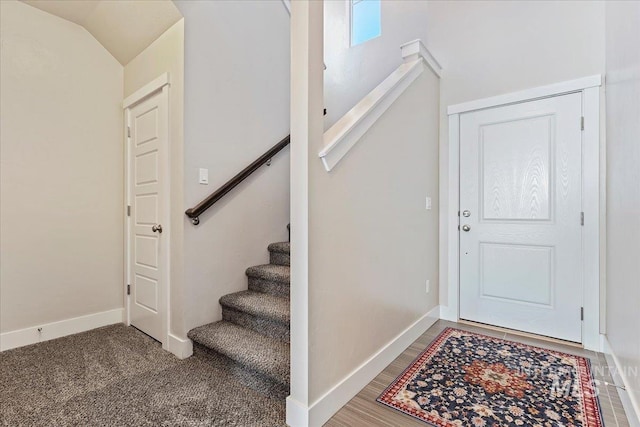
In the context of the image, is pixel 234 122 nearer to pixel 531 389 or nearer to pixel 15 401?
pixel 15 401

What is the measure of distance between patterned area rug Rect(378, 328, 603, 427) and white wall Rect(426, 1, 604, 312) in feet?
2.92

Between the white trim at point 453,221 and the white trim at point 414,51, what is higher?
the white trim at point 414,51

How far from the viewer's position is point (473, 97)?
2838 millimetres

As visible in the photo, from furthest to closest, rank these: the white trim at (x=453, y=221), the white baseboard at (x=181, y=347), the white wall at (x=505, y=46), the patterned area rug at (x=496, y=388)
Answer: the white trim at (x=453, y=221), the white wall at (x=505, y=46), the white baseboard at (x=181, y=347), the patterned area rug at (x=496, y=388)

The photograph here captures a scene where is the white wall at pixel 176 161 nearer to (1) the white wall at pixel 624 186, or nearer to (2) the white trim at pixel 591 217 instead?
(1) the white wall at pixel 624 186

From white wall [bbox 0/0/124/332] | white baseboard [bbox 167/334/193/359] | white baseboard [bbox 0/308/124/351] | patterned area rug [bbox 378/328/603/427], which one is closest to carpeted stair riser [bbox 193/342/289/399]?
white baseboard [bbox 167/334/193/359]

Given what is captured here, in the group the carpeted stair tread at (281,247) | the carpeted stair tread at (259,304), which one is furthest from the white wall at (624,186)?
the carpeted stair tread at (281,247)

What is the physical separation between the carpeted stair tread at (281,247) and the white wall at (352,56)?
71.6 inches

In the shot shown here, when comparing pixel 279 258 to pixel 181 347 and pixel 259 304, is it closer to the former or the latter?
pixel 259 304

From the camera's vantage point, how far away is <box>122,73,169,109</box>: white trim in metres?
2.34

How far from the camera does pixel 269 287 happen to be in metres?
2.43

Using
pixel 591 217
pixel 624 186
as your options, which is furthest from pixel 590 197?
pixel 624 186

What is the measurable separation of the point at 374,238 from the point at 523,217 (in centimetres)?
151

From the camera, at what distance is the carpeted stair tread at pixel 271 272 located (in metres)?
2.32
